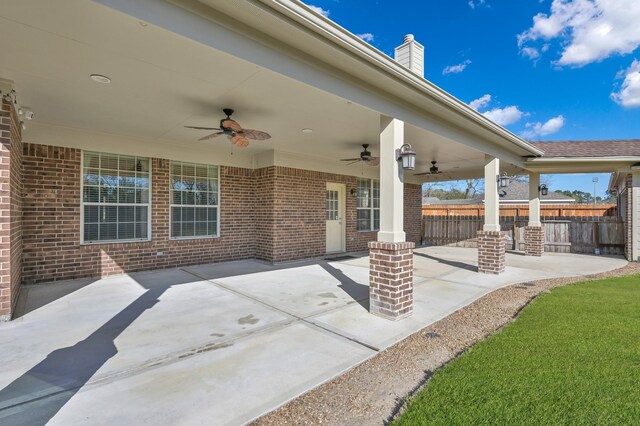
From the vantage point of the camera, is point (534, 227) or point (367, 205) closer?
point (534, 227)

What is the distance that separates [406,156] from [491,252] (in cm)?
435

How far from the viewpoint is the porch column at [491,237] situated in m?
7.34

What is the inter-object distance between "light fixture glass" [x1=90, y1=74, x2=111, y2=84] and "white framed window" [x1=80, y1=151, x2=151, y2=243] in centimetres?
326

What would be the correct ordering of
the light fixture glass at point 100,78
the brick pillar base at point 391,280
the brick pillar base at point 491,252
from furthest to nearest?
1. the brick pillar base at point 491,252
2. the brick pillar base at point 391,280
3. the light fixture glass at point 100,78

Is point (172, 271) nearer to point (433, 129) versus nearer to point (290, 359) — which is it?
point (290, 359)

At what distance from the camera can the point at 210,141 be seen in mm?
7285

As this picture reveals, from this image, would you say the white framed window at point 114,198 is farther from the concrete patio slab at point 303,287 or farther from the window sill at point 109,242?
the concrete patio slab at point 303,287

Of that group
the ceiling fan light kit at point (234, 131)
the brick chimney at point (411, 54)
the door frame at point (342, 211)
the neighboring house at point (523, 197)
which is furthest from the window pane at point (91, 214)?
the neighboring house at point (523, 197)

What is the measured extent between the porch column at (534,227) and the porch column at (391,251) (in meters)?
8.02

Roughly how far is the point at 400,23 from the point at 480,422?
1312cm

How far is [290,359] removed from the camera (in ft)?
10.2

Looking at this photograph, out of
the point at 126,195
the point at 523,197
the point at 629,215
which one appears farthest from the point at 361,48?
the point at 523,197

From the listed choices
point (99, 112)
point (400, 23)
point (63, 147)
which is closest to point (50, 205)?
point (63, 147)

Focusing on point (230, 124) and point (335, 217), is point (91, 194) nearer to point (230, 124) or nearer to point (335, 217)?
point (230, 124)
